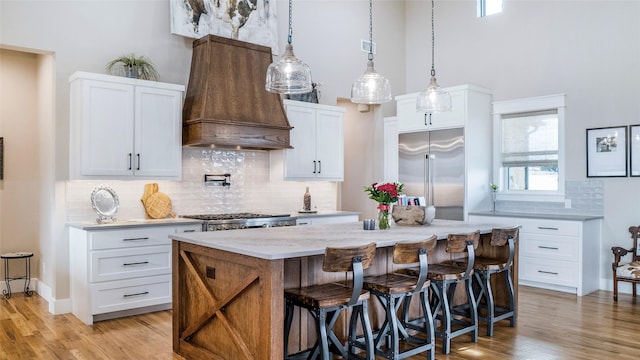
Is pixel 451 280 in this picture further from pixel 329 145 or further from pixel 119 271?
pixel 329 145

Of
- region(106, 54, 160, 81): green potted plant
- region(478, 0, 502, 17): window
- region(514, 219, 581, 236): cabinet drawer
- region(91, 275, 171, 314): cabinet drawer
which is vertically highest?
region(478, 0, 502, 17): window

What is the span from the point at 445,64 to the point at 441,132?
1.44 m

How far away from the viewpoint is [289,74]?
Result: 11.9 ft

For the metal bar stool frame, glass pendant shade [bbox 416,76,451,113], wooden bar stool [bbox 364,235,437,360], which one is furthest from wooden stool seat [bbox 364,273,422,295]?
the metal bar stool frame

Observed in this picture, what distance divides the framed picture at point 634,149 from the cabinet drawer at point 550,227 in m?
0.92

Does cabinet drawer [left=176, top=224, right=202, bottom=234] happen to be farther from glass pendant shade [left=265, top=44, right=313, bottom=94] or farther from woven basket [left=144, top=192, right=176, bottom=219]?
glass pendant shade [left=265, top=44, right=313, bottom=94]

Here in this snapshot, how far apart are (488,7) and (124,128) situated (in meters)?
5.34

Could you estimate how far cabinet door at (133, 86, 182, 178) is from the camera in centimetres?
521

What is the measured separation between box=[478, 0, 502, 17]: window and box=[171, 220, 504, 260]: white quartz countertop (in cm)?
397

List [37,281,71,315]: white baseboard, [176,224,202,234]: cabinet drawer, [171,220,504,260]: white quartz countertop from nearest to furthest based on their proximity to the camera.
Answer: [171,220,504,260]: white quartz countertop
[37,281,71,315]: white baseboard
[176,224,202,234]: cabinet drawer

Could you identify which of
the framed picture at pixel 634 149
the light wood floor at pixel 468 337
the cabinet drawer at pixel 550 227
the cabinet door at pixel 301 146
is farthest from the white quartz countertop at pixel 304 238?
the framed picture at pixel 634 149

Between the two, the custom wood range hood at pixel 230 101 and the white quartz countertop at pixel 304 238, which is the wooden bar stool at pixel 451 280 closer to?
the white quartz countertop at pixel 304 238

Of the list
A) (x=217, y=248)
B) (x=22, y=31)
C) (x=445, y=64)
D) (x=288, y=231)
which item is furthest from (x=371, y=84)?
(x=445, y=64)

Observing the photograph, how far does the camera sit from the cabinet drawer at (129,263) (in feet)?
15.3
